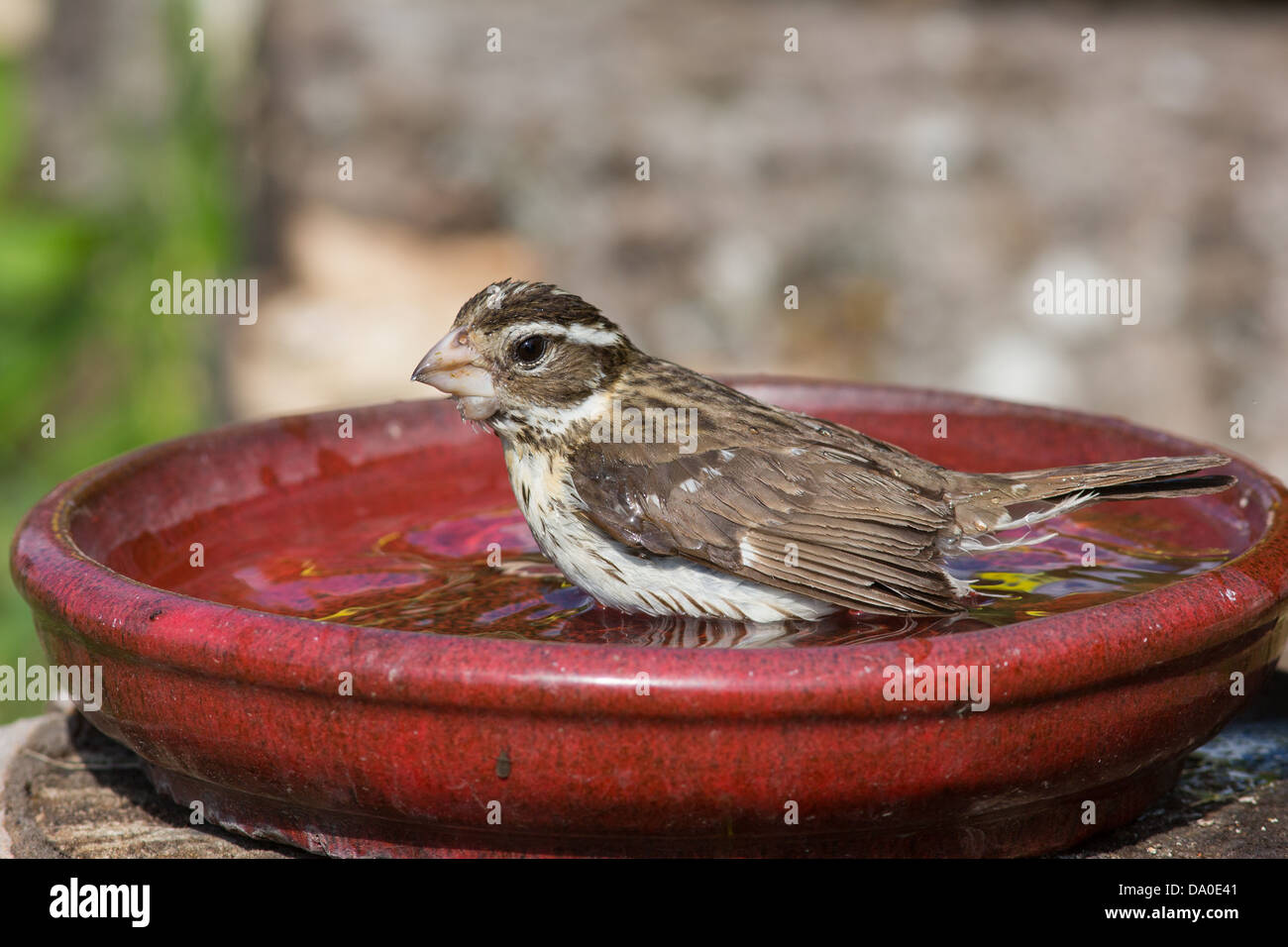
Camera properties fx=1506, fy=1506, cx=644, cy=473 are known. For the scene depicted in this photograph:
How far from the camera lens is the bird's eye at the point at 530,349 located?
4.31 m

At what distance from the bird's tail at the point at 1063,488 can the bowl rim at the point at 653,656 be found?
0.60 meters

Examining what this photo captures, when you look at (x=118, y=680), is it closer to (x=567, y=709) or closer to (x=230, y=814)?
(x=230, y=814)

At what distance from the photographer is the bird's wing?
383cm

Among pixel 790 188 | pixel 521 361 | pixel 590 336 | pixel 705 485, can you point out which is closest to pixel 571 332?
pixel 590 336

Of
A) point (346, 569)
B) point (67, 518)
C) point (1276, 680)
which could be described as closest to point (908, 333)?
point (1276, 680)

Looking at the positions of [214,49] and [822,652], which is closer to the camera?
[822,652]

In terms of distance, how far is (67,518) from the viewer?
Answer: 4.09 m

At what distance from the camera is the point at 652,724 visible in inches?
119

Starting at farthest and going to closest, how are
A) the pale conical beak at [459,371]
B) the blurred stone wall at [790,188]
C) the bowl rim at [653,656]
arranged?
the blurred stone wall at [790,188], the pale conical beak at [459,371], the bowl rim at [653,656]

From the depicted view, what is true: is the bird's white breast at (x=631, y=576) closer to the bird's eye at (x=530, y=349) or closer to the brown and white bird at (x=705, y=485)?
the brown and white bird at (x=705, y=485)

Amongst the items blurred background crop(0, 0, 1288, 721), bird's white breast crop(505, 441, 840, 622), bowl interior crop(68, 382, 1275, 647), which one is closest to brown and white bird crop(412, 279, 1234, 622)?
bird's white breast crop(505, 441, 840, 622)

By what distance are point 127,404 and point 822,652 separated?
7.32 meters

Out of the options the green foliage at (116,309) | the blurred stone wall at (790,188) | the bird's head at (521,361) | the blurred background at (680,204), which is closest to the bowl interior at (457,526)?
the bird's head at (521,361)

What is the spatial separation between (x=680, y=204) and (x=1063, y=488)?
587cm
